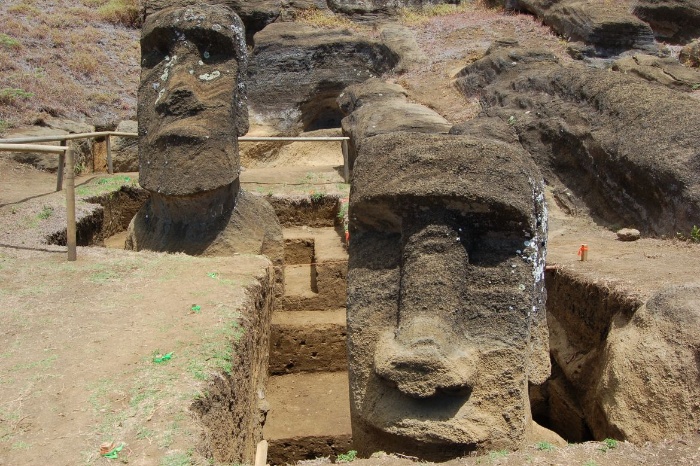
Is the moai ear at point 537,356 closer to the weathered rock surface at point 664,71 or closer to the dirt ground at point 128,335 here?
the dirt ground at point 128,335

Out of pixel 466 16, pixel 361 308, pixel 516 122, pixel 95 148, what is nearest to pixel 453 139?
pixel 361 308

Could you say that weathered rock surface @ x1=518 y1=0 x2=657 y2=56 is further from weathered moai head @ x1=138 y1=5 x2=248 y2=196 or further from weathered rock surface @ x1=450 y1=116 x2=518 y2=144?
weathered moai head @ x1=138 y1=5 x2=248 y2=196

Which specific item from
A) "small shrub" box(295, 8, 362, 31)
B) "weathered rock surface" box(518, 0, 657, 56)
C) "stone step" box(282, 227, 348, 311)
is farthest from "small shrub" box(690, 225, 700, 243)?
"small shrub" box(295, 8, 362, 31)

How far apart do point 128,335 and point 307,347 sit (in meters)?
2.60

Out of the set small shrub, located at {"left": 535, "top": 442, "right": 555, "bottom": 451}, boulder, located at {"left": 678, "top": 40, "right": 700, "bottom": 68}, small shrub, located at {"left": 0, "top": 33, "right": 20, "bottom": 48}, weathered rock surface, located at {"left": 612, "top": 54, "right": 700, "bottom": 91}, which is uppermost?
boulder, located at {"left": 678, "top": 40, "right": 700, "bottom": 68}

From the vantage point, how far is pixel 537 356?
11.9 ft

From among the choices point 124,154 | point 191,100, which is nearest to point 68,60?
point 124,154

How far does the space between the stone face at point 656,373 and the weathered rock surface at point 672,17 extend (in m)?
15.8

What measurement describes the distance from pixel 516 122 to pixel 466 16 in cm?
1187

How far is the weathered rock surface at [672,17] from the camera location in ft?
56.7

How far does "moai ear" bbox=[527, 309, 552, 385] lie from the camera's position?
11.8 ft

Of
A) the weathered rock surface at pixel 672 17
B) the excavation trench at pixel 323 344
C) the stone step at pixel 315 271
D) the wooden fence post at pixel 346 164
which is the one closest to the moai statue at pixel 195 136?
the stone step at pixel 315 271

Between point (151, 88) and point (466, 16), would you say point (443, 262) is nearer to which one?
point (151, 88)

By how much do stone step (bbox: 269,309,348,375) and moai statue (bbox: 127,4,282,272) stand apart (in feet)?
2.74
